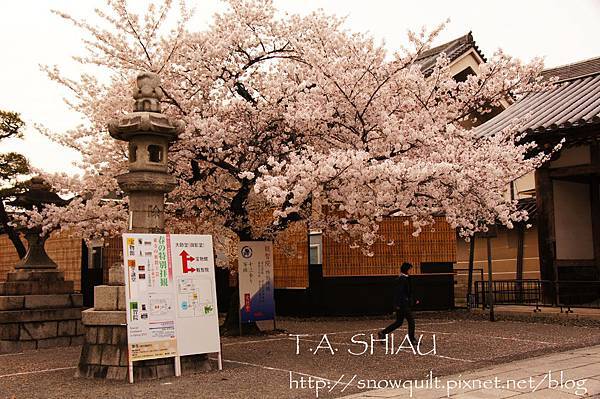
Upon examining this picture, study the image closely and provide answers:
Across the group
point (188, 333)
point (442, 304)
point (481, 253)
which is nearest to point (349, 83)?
point (188, 333)

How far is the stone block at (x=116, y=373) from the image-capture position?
30.4 feet

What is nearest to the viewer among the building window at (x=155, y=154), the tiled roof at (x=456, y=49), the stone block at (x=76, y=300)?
the building window at (x=155, y=154)

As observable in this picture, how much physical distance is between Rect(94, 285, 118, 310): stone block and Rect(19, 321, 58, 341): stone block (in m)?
5.75

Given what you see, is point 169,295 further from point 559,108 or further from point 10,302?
point 559,108

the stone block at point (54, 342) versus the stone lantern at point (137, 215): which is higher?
the stone lantern at point (137, 215)

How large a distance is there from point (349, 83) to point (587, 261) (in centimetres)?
1121

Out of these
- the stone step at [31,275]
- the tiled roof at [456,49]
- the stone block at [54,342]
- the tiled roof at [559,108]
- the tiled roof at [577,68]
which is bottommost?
the stone block at [54,342]

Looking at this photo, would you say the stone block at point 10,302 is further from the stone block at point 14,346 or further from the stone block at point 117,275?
the stone block at point 117,275

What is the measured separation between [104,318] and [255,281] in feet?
18.5

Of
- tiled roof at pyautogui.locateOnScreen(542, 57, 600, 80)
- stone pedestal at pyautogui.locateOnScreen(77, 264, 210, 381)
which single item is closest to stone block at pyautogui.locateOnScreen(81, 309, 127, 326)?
stone pedestal at pyautogui.locateOnScreen(77, 264, 210, 381)

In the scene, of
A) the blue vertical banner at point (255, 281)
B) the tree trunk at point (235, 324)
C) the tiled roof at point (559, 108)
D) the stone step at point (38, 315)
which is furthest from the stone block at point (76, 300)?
the tiled roof at point (559, 108)

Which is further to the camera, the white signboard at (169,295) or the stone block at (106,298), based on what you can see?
the stone block at (106,298)

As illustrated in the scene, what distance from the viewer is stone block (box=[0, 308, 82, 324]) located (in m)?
14.2

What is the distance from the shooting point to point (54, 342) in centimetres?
1479
